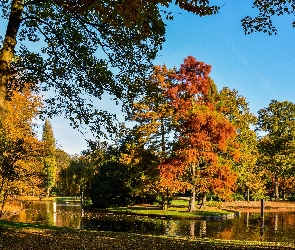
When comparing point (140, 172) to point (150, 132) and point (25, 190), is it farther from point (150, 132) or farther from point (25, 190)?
point (25, 190)

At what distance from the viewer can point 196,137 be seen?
3247 cm

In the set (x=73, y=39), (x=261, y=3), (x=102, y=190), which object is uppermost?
(x=261, y=3)

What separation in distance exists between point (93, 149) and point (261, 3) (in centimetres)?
665

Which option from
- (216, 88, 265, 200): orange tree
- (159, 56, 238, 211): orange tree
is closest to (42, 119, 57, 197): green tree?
(159, 56, 238, 211): orange tree

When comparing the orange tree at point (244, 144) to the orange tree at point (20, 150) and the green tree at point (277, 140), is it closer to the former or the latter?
the green tree at point (277, 140)

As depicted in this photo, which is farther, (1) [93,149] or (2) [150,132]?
(2) [150,132]

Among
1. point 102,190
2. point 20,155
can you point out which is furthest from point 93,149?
point 102,190

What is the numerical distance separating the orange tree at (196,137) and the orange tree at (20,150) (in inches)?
513

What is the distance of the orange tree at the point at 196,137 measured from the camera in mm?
32562

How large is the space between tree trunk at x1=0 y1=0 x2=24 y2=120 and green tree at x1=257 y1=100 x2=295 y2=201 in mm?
52926

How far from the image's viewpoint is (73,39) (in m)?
10.4

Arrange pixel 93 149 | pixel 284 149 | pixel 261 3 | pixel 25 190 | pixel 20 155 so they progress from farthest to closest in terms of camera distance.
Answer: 1. pixel 284 149
2. pixel 25 190
3. pixel 20 155
4. pixel 93 149
5. pixel 261 3

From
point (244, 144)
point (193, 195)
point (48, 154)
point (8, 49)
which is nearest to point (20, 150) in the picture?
point (48, 154)

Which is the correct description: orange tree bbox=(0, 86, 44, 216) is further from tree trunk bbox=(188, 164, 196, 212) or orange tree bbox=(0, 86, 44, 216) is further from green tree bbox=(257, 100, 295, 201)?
green tree bbox=(257, 100, 295, 201)
